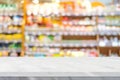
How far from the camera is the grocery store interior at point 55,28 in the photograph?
5191 millimetres

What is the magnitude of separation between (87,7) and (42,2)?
3.05 feet

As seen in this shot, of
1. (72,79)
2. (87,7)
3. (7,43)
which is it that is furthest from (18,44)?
(72,79)

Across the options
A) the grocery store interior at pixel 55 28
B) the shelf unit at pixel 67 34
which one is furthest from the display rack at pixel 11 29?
the shelf unit at pixel 67 34

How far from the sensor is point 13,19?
5320 mm

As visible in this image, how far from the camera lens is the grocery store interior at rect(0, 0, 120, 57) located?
519 centimetres

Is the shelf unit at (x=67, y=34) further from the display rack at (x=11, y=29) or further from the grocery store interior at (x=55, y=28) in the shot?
the display rack at (x=11, y=29)

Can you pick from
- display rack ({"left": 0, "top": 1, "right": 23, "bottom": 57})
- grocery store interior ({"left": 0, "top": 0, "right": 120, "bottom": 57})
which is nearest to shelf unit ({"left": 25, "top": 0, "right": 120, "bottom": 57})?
grocery store interior ({"left": 0, "top": 0, "right": 120, "bottom": 57})

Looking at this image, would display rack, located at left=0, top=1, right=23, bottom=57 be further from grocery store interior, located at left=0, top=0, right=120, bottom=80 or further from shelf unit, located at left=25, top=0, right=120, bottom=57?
shelf unit, located at left=25, top=0, right=120, bottom=57

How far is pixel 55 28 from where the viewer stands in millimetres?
5191

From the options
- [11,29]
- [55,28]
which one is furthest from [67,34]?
[11,29]

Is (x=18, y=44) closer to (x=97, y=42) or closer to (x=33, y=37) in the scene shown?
(x=33, y=37)

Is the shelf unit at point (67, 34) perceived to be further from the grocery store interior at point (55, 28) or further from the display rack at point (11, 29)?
the display rack at point (11, 29)

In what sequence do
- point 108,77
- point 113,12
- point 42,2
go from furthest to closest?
1. point 42,2
2. point 113,12
3. point 108,77

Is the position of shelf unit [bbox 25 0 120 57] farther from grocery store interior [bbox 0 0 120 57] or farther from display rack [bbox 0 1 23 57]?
display rack [bbox 0 1 23 57]
